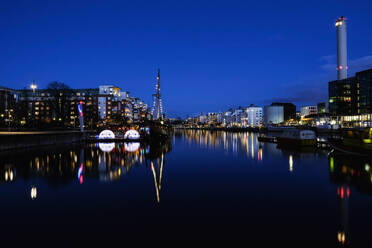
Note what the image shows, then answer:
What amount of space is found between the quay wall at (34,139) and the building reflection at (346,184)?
123 feet

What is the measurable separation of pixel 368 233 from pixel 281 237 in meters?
3.28

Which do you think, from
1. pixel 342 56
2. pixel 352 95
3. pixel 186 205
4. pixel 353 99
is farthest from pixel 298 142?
pixel 342 56

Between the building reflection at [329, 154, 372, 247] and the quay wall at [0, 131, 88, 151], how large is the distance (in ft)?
123

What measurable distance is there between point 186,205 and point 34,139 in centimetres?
3714

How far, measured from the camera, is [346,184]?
1689 cm

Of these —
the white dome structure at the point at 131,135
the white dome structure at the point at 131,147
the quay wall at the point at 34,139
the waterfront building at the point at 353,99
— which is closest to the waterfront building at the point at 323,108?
the waterfront building at the point at 353,99

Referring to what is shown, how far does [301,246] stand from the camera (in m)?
8.20

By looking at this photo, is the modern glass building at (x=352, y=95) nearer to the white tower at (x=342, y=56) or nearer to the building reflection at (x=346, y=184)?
the white tower at (x=342, y=56)

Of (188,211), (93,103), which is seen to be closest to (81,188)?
(188,211)

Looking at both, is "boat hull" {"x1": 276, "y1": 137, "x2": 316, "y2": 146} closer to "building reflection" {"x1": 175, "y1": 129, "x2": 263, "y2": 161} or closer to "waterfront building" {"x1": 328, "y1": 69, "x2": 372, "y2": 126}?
"building reflection" {"x1": 175, "y1": 129, "x2": 263, "y2": 161}

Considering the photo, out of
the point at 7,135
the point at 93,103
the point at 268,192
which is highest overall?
the point at 93,103

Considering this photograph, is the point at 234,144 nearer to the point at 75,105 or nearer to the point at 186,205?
the point at 186,205

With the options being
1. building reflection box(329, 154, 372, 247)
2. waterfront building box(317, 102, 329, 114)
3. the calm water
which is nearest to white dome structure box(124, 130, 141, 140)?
the calm water

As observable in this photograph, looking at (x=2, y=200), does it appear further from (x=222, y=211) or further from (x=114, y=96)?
(x=114, y=96)
